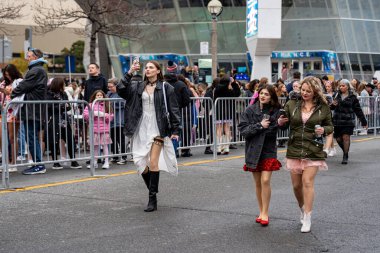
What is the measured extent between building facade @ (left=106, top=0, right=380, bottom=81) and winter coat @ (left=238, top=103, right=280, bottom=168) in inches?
1341

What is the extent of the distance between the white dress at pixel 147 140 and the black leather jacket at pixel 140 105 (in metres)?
0.06

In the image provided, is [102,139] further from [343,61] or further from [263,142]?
[343,61]

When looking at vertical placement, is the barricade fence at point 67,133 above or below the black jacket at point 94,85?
below

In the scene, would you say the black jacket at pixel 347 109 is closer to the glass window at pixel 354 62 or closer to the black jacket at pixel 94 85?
the black jacket at pixel 94 85

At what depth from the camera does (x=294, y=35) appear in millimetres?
44562

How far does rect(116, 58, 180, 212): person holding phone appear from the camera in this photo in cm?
837

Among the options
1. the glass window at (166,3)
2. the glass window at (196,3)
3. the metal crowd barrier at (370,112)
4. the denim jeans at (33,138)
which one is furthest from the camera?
the glass window at (166,3)

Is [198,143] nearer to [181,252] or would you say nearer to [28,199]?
[28,199]

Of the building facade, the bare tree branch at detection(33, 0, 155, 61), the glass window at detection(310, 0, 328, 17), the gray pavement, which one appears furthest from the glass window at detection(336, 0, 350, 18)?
the gray pavement

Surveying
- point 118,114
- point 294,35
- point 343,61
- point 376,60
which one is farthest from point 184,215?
point 376,60

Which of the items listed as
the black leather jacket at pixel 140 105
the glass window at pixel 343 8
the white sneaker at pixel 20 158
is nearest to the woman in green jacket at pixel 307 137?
the black leather jacket at pixel 140 105

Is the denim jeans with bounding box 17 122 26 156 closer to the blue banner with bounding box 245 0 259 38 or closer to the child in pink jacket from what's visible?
the child in pink jacket

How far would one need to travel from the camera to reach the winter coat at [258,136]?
7.56 m

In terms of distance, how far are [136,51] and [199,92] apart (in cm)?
3204
